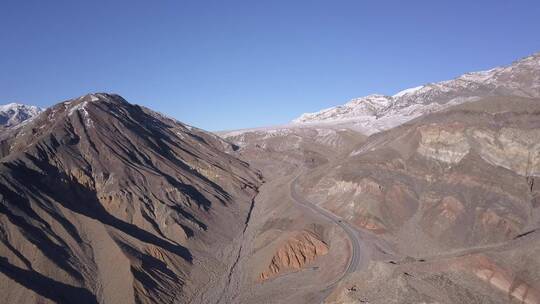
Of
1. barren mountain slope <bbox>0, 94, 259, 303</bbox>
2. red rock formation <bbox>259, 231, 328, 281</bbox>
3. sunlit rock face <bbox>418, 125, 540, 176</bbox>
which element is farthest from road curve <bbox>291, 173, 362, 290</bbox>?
sunlit rock face <bbox>418, 125, 540, 176</bbox>

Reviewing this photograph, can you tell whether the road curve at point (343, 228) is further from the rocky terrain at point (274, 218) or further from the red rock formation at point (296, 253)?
the red rock formation at point (296, 253)

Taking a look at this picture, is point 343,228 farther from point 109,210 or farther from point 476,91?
point 476,91

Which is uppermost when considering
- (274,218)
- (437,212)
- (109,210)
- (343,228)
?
(109,210)

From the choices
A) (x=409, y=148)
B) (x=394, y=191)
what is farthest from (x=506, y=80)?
(x=394, y=191)

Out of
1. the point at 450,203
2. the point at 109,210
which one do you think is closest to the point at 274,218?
the point at 109,210

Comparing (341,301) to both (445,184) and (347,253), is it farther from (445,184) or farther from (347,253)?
(445,184)

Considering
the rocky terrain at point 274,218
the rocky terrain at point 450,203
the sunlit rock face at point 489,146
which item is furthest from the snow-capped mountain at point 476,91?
the sunlit rock face at point 489,146

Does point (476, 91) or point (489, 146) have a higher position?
point (476, 91)

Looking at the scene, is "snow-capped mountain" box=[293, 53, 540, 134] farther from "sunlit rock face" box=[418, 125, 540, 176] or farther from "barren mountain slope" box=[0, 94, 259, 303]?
"sunlit rock face" box=[418, 125, 540, 176]
